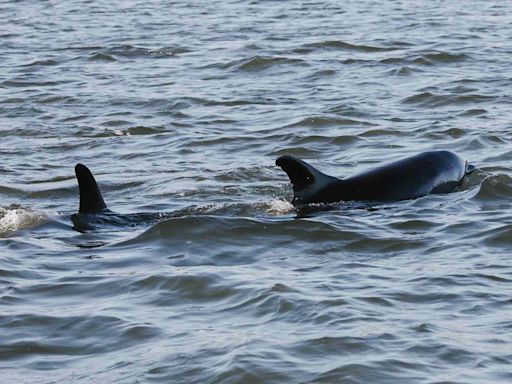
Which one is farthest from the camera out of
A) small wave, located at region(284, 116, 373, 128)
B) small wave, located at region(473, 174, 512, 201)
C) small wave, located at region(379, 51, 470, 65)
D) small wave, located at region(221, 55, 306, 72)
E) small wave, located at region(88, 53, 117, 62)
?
small wave, located at region(88, 53, 117, 62)

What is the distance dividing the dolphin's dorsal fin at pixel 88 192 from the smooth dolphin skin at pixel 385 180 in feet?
5.04

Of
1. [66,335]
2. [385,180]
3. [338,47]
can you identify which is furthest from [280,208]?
[338,47]

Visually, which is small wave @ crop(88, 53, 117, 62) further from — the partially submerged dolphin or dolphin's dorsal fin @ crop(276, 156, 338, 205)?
dolphin's dorsal fin @ crop(276, 156, 338, 205)

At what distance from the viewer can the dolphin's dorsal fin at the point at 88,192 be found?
406 inches

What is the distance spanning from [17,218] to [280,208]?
89.7 inches

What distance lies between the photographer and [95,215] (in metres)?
10.7

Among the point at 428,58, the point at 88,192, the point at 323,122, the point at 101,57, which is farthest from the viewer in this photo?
the point at 101,57

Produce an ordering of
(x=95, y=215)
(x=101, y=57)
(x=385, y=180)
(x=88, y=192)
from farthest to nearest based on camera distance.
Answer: (x=101, y=57), (x=385, y=180), (x=95, y=215), (x=88, y=192)

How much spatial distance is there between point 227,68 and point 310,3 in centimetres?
825

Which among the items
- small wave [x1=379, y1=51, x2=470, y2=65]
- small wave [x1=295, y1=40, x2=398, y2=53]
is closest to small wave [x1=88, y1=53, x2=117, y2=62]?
small wave [x1=295, y1=40, x2=398, y2=53]

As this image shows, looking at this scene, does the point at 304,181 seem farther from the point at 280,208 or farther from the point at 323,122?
the point at 323,122

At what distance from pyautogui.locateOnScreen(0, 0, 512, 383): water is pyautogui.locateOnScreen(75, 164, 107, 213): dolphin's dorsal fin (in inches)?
10.6

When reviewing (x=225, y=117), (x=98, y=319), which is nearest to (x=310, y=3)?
(x=225, y=117)

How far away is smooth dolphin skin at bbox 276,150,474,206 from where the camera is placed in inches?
422
